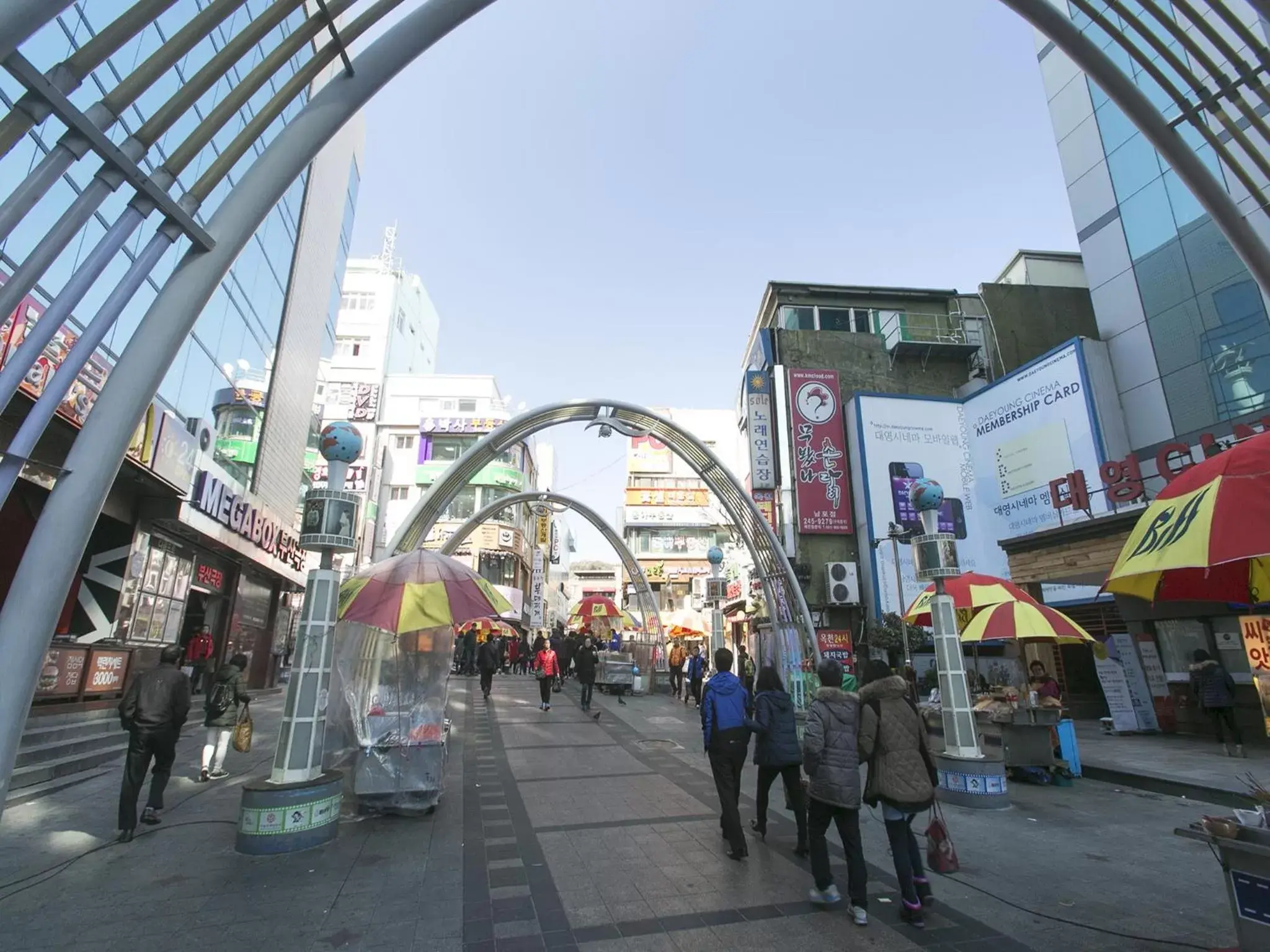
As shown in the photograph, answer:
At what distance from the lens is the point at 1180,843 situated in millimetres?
6438

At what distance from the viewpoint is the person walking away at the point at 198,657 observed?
14055mm

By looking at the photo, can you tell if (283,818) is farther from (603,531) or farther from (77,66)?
(603,531)

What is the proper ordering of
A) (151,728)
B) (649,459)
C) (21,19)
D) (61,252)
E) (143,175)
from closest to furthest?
(21,19), (61,252), (143,175), (151,728), (649,459)

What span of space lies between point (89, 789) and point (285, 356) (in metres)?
→ 14.5

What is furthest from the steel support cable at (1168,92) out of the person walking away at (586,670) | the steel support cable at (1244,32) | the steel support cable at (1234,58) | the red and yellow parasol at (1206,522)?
the person walking away at (586,670)

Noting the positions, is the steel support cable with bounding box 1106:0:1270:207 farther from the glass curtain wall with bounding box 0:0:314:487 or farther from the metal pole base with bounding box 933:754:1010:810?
the glass curtain wall with bounding box 0:0:314:487

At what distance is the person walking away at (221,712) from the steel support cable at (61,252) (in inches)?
239

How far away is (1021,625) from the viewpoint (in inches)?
360

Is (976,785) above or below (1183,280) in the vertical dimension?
below

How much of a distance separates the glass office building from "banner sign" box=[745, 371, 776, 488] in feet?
40.2

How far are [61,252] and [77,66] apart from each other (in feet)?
3.07

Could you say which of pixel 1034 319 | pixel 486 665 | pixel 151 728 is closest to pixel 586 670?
pixel 486 665

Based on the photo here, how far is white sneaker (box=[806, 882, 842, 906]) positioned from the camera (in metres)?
4.78

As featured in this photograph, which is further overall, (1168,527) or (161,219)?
(161,219)
